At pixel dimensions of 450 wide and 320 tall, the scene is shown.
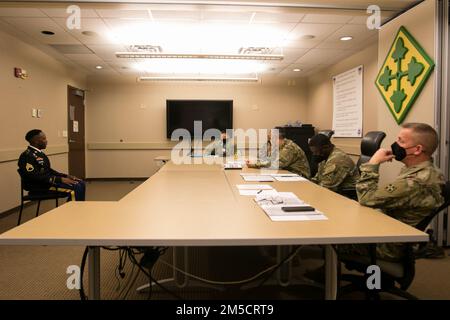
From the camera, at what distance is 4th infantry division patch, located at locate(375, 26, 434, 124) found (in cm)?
341

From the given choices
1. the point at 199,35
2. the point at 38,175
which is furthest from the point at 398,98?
the point at 38,175

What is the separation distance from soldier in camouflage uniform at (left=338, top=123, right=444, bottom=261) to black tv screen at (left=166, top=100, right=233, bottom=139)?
6.28 meters

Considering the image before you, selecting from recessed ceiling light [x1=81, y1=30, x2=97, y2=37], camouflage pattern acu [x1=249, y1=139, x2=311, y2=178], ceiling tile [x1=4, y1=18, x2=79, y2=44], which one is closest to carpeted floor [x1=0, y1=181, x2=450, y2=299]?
camouflage pattern acu [x1=249, y1=139, x2=311, y2=178]

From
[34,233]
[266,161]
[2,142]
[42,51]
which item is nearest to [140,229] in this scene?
[34,233]

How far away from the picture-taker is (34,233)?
1.42 metres

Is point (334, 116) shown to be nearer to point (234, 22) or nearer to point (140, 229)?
point (234, 22)

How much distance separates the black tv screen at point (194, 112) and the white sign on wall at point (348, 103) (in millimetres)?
2535

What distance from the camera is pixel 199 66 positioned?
6.53 m

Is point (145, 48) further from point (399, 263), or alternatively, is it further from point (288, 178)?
point (399, 263)

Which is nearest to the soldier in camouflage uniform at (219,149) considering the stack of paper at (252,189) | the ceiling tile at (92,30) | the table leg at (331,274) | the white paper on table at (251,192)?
the ceiling tile at (92,30)

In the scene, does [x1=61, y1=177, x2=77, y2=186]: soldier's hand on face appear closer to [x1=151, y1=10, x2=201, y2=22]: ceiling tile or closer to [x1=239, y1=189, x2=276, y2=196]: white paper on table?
[x1=151, y1=10, x2=201, y2=22]: ceiling tile

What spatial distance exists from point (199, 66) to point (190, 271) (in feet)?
15.2

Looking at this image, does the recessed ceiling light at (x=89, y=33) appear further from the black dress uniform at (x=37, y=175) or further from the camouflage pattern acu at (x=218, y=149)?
the camouflage pattern acu at (x=218, y=149)

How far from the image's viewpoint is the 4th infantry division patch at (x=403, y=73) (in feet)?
11.2
